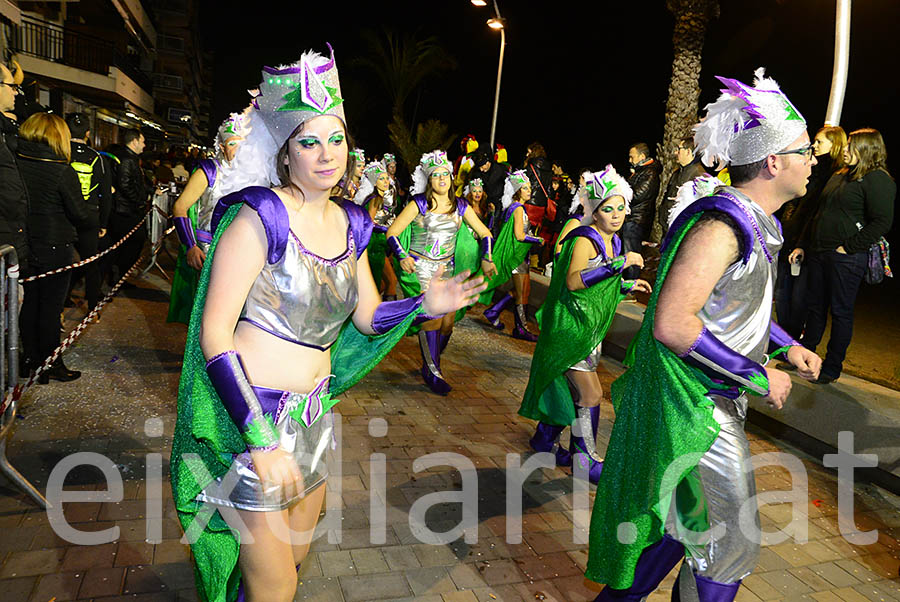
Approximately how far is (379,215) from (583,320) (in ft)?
18.8

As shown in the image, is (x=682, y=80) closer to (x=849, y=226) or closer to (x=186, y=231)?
(x=849, y=226)

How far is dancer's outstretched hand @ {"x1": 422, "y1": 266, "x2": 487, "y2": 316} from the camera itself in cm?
239

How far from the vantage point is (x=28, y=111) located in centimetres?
663

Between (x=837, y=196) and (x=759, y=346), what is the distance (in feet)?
→ 13.9

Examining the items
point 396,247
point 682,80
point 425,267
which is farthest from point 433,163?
point 682,80

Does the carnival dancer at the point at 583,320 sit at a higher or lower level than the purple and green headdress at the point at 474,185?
lower

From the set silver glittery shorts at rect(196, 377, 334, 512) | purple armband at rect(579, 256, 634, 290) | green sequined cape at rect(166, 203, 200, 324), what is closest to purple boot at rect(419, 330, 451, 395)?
green sequined cape at rect(166, 203, 200, 324)

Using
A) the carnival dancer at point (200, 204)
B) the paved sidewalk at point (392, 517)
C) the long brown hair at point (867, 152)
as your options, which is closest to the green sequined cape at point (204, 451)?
the paved sidewalk at point (392, 517)

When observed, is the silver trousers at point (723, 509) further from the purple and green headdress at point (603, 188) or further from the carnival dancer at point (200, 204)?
the carnival dancer at point (200, 204)

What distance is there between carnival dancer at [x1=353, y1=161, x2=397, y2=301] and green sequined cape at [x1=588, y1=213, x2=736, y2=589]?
5.44 metres

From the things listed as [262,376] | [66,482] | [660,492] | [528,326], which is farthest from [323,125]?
[528,326]

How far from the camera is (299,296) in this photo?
2188 mm

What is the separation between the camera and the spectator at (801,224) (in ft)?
20.3

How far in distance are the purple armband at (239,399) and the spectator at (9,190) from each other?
3.65 m
